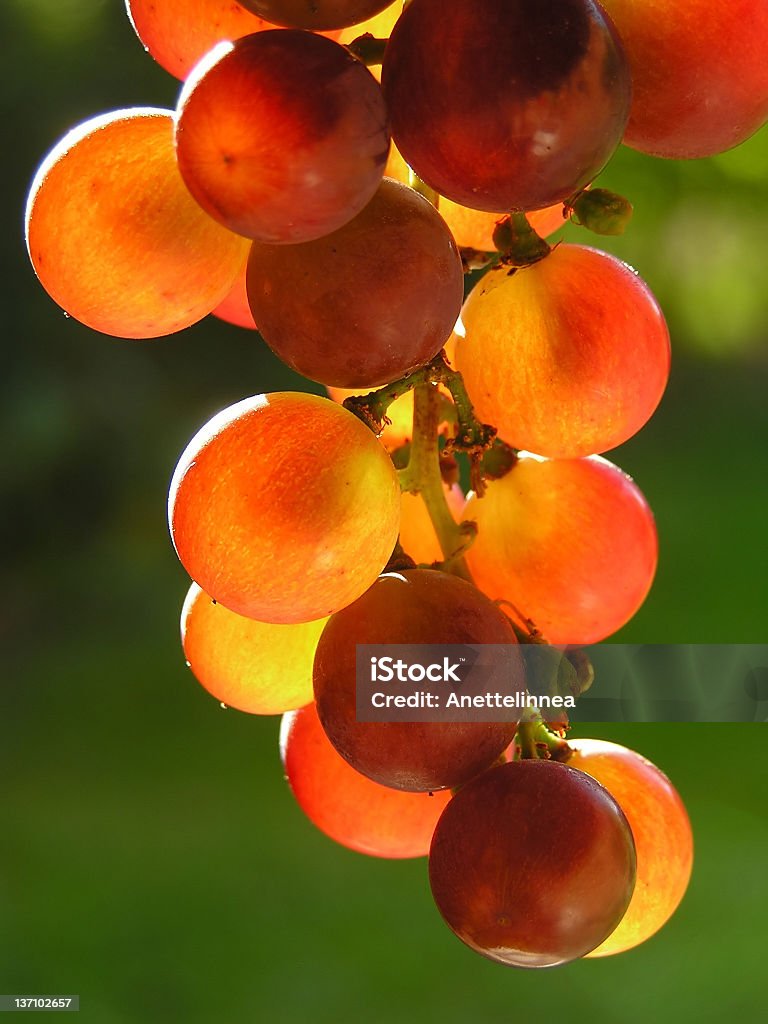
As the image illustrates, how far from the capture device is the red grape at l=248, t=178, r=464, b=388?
373mm

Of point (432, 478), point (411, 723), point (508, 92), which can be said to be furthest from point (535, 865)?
point (508, 92)

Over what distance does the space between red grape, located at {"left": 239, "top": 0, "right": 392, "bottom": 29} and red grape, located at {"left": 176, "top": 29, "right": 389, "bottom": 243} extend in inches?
0.8

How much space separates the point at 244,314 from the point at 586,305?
17 cm

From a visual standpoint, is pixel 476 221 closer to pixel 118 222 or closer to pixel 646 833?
pixel 118 222

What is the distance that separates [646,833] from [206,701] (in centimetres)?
100

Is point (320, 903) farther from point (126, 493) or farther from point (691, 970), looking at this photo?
point (126, 493)

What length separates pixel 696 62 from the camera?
40cm

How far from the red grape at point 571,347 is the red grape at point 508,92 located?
0.33 feet

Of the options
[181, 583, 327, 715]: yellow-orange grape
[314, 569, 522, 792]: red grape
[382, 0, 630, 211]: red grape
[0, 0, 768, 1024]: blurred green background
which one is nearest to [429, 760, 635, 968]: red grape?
[314, 569, 522, 792]: red grape

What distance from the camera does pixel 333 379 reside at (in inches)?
15.6

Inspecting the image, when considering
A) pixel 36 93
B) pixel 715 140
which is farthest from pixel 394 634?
pixel 36 93

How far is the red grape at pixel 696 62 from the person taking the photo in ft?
1.30

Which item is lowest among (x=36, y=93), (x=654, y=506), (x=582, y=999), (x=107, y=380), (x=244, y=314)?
(x=582, y=999)

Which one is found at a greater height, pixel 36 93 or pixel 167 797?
pixel 36 93
